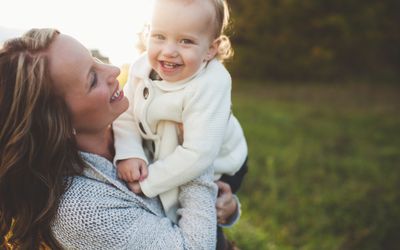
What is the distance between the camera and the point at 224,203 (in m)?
2.27

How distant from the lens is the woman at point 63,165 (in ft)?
5.71

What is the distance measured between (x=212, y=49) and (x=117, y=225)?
88cm

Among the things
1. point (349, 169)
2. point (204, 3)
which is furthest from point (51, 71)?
point (349, 169)

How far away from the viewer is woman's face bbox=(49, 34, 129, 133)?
5.94ft

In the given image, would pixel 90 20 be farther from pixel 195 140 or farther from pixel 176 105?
pixel 195 140

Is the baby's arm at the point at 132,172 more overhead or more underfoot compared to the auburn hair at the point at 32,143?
more underfoot

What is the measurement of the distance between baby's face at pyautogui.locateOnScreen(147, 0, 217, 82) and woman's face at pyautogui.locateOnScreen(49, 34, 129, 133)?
22 centimetres

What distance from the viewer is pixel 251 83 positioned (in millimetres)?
11914

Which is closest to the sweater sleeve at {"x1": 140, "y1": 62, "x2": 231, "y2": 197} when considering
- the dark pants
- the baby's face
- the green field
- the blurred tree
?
the baby's face

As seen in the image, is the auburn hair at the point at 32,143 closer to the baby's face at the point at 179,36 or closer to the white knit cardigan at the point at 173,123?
the white knit cardigan at the point at 173,123

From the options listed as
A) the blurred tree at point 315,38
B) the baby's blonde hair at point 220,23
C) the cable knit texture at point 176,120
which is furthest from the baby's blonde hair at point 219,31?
the blurred tree at point 315,38

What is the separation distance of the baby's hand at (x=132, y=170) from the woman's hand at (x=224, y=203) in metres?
0.42

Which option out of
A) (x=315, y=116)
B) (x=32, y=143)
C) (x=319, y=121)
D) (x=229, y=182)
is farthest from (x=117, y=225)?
(x=315, y=116)

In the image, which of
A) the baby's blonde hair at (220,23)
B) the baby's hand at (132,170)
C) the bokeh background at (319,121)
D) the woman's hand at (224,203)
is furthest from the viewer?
the bokeh background at (319,121)
